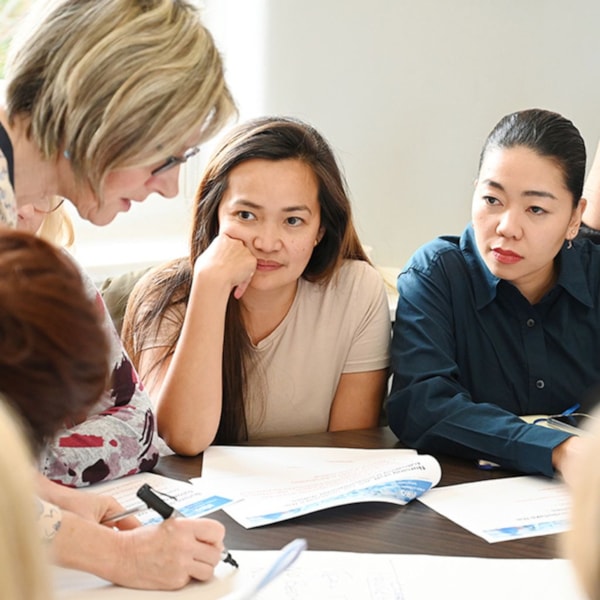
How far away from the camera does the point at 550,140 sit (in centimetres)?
196

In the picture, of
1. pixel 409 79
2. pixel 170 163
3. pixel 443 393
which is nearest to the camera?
pixel 170 163

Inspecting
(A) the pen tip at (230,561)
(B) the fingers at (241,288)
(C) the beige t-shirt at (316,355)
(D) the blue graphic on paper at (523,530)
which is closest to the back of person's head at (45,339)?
(A) the pen tip at (230,561)

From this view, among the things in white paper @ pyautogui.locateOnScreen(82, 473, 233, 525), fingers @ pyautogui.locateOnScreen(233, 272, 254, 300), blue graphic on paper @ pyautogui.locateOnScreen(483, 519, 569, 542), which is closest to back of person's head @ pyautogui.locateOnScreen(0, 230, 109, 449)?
white paper @ pyautogui.locateOnScreen(82, 473, 233, 525)

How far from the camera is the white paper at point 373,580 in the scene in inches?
49.1

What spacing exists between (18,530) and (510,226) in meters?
1.45

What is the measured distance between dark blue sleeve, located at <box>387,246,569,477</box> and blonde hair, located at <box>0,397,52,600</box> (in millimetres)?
1182

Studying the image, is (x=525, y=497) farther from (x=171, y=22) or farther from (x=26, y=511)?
(x=26, y=511)

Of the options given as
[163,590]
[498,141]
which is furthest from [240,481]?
[498,141]

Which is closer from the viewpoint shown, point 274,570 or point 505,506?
point 274,570

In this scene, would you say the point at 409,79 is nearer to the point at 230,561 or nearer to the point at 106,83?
the point at 106,83

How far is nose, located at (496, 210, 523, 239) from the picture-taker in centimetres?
193

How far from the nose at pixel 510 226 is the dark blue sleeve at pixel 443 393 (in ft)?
0.51

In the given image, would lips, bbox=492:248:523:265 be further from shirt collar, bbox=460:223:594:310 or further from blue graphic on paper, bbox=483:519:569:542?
blue graphic on paper, bbox=483:519:569:542

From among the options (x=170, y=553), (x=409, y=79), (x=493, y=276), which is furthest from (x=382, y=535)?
(x=409, y=79)
